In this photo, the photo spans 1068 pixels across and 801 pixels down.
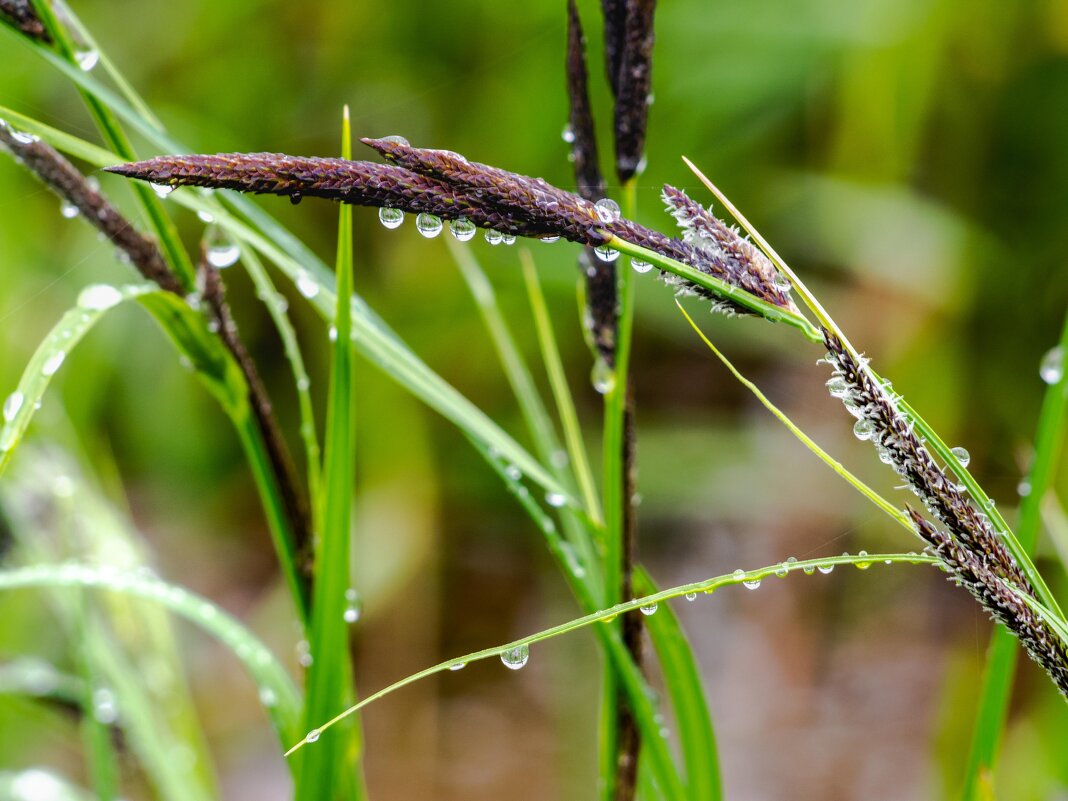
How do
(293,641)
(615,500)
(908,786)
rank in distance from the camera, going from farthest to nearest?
(293,641) < (908,786) < (615,500)

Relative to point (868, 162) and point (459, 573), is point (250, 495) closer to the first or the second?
point (459, 573)

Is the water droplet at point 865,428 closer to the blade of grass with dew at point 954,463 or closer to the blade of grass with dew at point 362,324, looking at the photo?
the blade of grass with dew at point 954,463

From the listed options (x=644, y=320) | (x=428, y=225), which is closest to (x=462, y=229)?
(x=428, y=225)

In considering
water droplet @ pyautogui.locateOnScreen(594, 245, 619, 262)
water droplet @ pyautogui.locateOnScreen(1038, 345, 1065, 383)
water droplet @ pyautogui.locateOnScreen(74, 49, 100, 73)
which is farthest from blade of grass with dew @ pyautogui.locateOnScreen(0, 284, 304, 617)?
water droplet @ pyautogui.locateOnScreen(1038, 345, 1065, 383)

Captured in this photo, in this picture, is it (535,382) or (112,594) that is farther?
(535,382)

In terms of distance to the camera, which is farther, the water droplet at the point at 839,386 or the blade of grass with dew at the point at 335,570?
the blade of grass with dew at the point at 335,570

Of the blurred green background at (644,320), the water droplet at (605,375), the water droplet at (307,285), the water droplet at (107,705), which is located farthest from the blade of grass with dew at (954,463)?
the blurred green background at (644,320)

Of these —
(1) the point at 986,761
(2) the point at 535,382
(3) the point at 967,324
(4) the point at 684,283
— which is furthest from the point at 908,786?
(4) the point at 684,283
